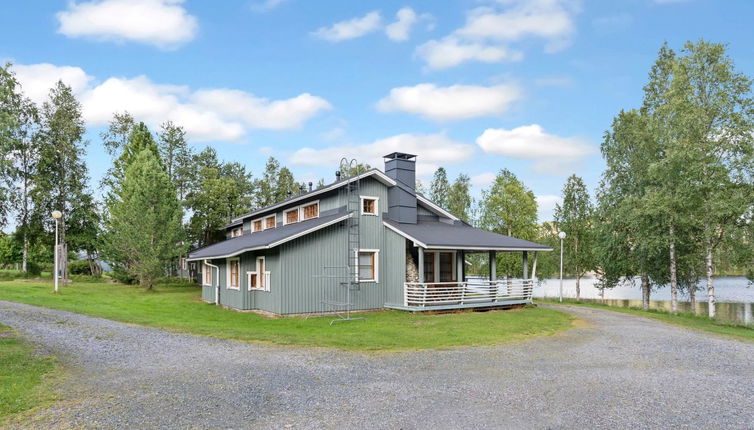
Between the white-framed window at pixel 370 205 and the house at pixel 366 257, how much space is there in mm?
42

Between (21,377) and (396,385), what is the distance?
6.63m

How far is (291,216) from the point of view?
24328 millimetres

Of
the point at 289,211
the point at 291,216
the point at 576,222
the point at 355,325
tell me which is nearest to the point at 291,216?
the point at 291,216

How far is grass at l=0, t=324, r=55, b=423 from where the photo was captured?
7.38 m

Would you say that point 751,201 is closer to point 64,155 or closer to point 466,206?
point 466,206

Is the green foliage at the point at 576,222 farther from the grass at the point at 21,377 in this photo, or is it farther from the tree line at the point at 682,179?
the grass at the point at 21,377

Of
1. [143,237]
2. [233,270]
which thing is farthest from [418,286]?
[143,237]

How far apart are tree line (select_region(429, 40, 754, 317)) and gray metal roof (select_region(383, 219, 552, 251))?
7.26 meters

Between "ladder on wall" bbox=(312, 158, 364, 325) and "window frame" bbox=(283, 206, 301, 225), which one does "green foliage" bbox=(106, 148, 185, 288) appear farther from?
"ladder on wall" bbox=(312, 158, 364, 325)

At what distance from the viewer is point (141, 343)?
12.5m

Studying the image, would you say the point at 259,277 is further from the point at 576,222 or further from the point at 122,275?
the point at 576,222

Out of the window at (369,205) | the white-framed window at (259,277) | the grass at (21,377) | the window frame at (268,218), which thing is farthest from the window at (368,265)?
the grass at (21,377)

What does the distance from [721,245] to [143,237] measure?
103ft

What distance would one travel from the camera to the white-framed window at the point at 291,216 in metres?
23.9
